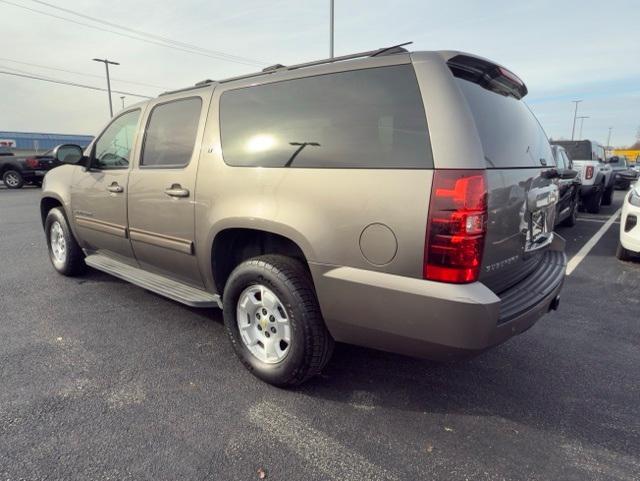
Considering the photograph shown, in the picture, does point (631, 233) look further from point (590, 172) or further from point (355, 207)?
point (355, 207)

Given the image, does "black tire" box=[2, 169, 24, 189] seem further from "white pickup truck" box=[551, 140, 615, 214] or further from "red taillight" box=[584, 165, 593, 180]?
"red taillight" box=[584, 165, 593, 180]

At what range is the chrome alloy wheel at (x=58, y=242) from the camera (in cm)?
472

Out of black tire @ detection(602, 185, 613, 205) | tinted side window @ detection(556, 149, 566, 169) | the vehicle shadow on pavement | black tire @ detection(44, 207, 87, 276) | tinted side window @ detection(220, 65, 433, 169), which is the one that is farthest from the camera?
black tire @ detection(602, 185, 613, 205)

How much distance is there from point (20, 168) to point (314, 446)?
19.1 meters

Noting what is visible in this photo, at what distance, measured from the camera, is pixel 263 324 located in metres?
2.71

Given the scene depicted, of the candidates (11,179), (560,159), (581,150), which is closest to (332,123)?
(560,159)

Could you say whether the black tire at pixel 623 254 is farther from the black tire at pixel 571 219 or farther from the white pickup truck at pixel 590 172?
the white pickup truck at pixel 590 172

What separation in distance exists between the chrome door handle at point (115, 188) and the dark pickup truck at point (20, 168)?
51.7 ft

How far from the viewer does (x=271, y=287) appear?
2.53 m

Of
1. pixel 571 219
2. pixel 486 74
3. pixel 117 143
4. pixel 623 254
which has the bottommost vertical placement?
pixel 623 254

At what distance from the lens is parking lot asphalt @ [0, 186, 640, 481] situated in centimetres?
202

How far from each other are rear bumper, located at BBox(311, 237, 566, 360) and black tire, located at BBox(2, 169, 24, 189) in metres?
19.0

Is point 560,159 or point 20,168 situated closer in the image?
point 560,159

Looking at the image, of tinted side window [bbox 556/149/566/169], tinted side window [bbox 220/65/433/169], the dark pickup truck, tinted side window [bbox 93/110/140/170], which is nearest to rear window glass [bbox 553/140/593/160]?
tinted side window [bbox 556/149/566/169]
